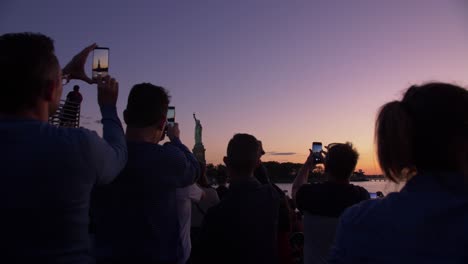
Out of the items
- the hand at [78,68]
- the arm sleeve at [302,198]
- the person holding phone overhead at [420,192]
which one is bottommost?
the arm sleeve at [302,198]

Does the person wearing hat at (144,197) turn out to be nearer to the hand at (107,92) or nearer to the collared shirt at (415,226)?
the hand at (107,92)

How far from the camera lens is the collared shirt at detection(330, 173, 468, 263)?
1.36 meters

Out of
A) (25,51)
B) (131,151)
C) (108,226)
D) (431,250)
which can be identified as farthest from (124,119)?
(431,250)

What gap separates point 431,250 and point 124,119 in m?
2.11

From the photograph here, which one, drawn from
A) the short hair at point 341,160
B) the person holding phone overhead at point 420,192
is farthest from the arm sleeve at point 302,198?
the person holding phone overhead at point 420,192

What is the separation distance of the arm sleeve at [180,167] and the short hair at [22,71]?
38.7 inches

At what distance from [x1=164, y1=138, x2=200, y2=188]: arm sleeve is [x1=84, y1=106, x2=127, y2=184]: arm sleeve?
48 cm

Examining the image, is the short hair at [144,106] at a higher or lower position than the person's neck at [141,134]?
higher

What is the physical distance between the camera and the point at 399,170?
1598mm

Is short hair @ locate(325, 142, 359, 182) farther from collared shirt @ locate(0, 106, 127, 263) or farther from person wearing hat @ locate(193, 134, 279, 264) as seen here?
collared shirt @ locate(0, 106, 127, 263)

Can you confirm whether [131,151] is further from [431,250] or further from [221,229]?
[431,250]

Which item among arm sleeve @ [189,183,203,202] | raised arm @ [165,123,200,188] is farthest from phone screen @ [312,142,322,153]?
raised arm @ [165,123,200,188]

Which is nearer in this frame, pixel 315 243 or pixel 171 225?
pixel 171 225

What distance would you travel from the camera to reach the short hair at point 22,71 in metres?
1.83
